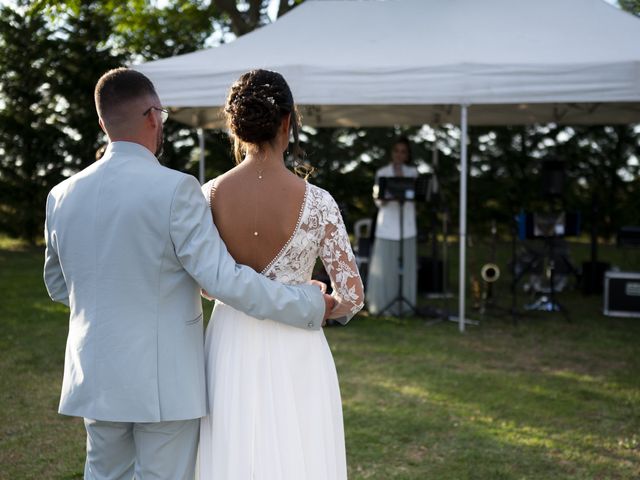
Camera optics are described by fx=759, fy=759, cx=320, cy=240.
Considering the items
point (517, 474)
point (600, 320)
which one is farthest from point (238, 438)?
point (600, 320)

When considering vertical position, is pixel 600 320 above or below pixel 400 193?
below

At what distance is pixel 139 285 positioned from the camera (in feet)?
6.90

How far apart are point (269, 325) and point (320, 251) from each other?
11.0 inches

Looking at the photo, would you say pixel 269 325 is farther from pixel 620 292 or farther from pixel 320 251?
pixel 620 292

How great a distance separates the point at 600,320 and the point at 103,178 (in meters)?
6.87

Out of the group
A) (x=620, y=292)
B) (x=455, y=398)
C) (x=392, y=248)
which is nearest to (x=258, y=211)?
(x=455, y=398)

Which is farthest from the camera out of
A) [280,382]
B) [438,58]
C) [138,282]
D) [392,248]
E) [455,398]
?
[392,248]

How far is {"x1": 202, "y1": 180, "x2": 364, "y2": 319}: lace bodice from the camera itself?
7.50 ft

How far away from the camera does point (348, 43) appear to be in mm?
7156

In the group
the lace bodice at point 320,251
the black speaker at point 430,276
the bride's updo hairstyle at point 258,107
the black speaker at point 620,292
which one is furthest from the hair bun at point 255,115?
the black speaker at point 430,276

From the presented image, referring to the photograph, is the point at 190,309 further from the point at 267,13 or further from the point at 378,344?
the point at 267,13

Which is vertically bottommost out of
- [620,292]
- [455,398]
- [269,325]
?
[455,398]

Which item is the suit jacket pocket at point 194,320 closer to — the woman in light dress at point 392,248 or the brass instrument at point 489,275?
the woman in light dress at point 392,248

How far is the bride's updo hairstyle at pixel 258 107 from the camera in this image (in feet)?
7.39
